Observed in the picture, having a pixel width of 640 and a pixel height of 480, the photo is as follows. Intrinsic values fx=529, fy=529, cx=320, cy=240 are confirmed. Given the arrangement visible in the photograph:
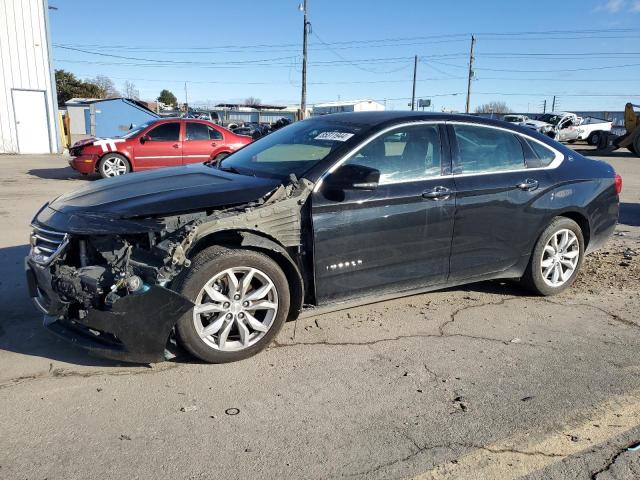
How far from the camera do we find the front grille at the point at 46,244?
3426 mm

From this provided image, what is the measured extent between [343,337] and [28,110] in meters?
21.2

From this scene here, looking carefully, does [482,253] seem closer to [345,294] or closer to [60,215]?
[345,294]

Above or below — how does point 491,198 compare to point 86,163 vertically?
above

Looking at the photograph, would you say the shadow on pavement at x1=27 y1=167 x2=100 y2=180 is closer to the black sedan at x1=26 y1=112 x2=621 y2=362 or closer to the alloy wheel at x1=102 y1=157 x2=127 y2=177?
the alloy wheel at x1=102 y1=157 x2=127 y2=177

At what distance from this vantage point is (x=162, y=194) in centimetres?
363

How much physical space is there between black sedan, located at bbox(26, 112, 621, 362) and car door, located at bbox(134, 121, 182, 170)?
28.7ft

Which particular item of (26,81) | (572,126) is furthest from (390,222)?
(572,126)

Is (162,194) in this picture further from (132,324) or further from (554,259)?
(554,259)

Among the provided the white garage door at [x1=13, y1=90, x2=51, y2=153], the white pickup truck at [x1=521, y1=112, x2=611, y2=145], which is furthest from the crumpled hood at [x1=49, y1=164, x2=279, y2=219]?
the white pickup truck at [x1=521, y1=112, x2=611, y2=145]

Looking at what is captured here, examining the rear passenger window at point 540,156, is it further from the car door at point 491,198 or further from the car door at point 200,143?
the car door at point 200,143

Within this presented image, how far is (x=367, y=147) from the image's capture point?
405cm

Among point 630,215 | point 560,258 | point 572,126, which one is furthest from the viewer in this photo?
point 572,126

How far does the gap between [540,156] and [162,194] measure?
3.40 metres

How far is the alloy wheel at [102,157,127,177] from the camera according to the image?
503 inches
